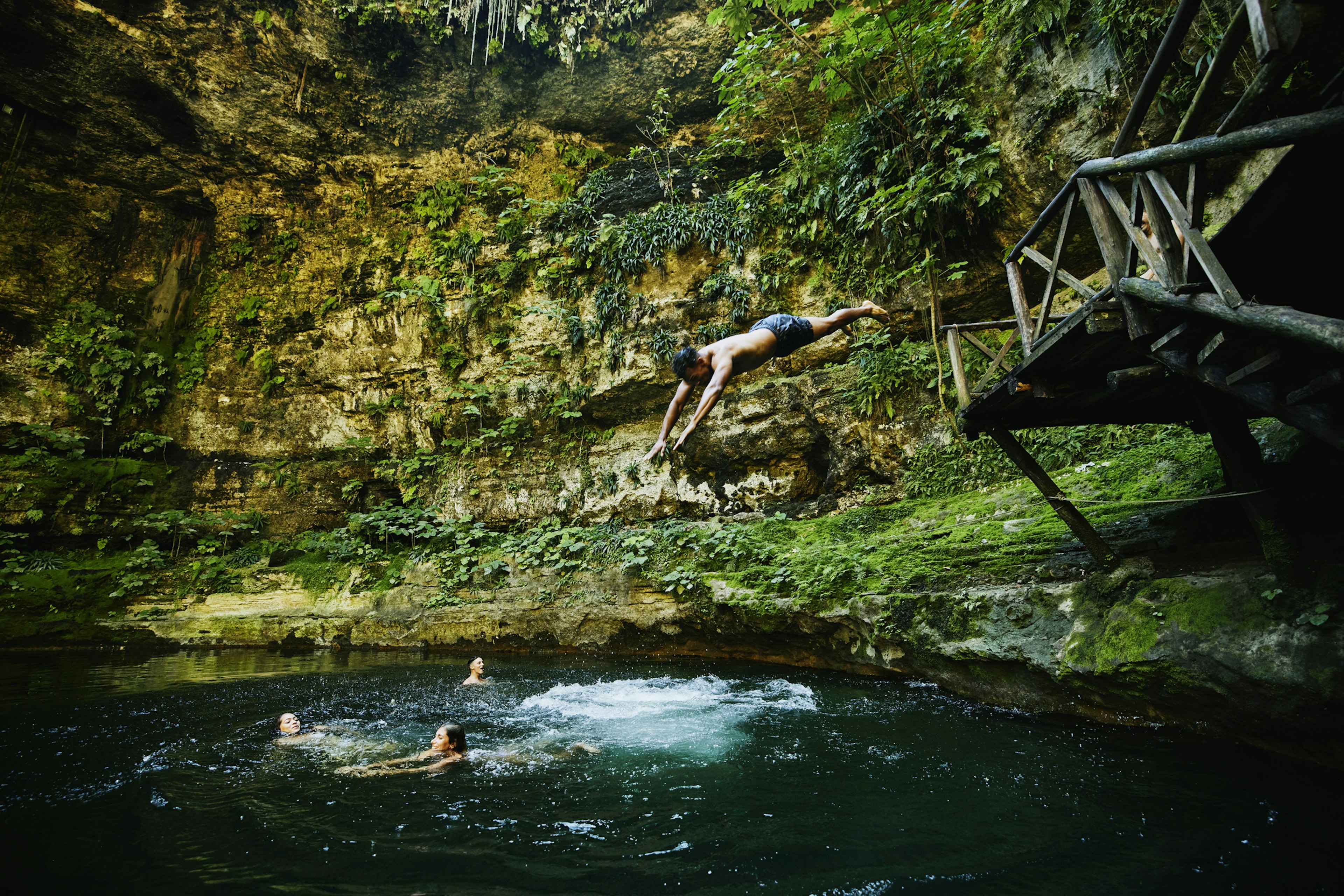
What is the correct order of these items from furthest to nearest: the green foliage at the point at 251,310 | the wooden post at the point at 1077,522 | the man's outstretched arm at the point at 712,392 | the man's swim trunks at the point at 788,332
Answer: the green foliage at the point at 251,310, the man's swim trunks at the point at 788,332, the man's outstretched arm at the point at 712,392, the wooden post at the point at 1077,522

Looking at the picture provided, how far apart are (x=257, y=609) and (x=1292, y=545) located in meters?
12.9

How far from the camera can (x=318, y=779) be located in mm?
3945

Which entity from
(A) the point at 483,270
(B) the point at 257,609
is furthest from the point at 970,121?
(B) the point at 257,609

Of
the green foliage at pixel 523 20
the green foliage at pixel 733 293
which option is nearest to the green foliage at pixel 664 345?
the green foliage at pixel 733 293

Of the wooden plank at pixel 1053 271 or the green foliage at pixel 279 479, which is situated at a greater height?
the wooden plank at pixel 1053 271

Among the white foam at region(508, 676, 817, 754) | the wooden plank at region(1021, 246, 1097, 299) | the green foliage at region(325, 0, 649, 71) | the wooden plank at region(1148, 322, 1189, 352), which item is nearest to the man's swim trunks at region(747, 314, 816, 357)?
the wooden plank at region(1021, 246, 1097, 299)

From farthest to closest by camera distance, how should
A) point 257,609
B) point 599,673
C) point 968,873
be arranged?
point 257,609 < point 599,673 < point 968,873

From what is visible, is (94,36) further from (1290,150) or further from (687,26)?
(1290,150)

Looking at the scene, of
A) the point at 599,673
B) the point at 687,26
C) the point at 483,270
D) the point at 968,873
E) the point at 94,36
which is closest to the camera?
the point at 968,873

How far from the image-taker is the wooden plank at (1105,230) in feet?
10.3

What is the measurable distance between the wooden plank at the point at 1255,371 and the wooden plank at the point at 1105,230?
0.73 m

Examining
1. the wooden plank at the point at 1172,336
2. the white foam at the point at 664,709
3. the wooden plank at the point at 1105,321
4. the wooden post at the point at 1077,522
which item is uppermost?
the wooden plank at the point at 1105,321

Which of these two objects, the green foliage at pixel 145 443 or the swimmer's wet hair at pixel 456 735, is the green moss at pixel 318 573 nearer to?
the green foliage at pixel 145 443

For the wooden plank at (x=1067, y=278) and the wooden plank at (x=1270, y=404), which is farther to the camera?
the wooden plank at (x=1067, y=278)
